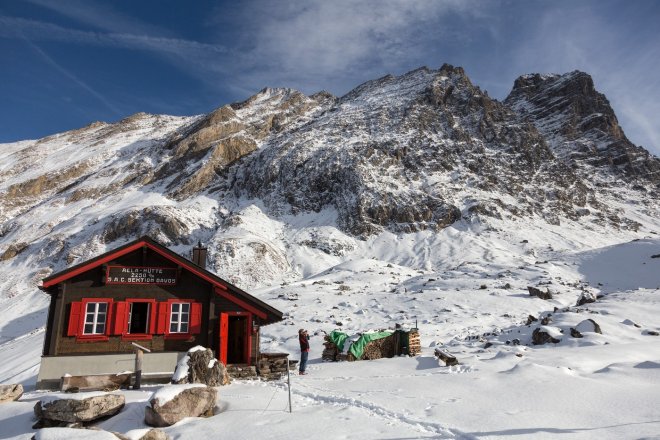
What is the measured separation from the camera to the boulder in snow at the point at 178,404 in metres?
10.6

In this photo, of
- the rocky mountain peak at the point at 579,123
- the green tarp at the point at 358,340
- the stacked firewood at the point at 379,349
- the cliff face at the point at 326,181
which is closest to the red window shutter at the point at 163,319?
the green tarp at the point at 358,340

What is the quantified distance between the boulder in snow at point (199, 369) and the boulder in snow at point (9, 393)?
17.2 ft

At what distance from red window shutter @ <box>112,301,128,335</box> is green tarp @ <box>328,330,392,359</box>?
10.2 meters

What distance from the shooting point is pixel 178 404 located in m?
10.9

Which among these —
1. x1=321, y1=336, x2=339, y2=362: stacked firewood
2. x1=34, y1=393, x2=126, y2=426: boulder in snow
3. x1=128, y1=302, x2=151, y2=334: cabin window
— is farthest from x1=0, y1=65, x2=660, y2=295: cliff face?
x1=34, y1=393, x2=126, y2=426: boulder in snow

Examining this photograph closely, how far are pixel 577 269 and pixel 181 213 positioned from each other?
63.8m

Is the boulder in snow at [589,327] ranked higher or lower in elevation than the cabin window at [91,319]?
lower

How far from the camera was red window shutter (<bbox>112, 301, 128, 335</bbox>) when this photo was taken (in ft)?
59.9

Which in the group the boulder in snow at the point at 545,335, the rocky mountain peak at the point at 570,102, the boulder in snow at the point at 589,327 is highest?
the rocky mountain peak at the point at 570,102

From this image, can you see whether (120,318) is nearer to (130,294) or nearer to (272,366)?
(130,294)

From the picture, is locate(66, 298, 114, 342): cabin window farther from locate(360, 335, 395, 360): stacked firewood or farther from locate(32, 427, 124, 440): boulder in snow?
locate(360, 335, 395, 360): stacked firewood

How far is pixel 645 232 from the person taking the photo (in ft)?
287

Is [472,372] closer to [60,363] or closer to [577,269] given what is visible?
[60,363]

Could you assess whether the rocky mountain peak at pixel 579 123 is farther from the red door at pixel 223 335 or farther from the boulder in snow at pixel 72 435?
the boulder in snow at pixel 72 435
